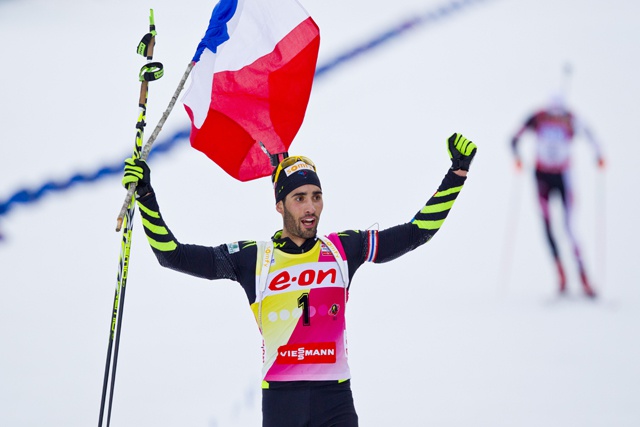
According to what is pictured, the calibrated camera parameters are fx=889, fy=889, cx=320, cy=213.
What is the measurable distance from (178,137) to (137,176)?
4.03m

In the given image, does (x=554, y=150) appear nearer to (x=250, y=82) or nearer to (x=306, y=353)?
(x=250, y=82)

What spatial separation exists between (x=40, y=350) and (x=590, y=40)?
509cm

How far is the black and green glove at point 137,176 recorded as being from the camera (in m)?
2.94

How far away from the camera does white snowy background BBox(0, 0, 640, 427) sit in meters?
5.03

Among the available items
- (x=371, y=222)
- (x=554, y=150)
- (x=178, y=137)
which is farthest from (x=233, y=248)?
(x=554, y=150)

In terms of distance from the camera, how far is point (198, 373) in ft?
16.7

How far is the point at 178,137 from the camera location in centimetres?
691

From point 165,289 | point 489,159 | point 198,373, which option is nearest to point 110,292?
point 165,289

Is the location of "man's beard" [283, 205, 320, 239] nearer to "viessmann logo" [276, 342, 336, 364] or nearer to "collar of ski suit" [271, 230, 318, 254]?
"collar of ski suit" [271, 230, 318, 254]

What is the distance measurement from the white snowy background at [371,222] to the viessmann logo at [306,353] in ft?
5.97

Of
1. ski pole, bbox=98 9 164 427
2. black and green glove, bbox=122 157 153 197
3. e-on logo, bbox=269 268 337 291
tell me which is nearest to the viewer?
black and green glove, bbox=122 157 153 197

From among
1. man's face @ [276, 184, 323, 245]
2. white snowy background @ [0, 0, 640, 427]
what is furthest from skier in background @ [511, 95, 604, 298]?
man's face @ [276, 184, 323, 245]

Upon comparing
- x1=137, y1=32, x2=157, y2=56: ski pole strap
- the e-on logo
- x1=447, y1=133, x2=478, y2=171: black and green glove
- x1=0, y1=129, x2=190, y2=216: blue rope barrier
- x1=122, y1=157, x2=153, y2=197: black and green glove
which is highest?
x1=0, y1=129, x2=190, y2=216: blue rope barrier

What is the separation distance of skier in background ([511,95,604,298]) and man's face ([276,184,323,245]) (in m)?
4.06
